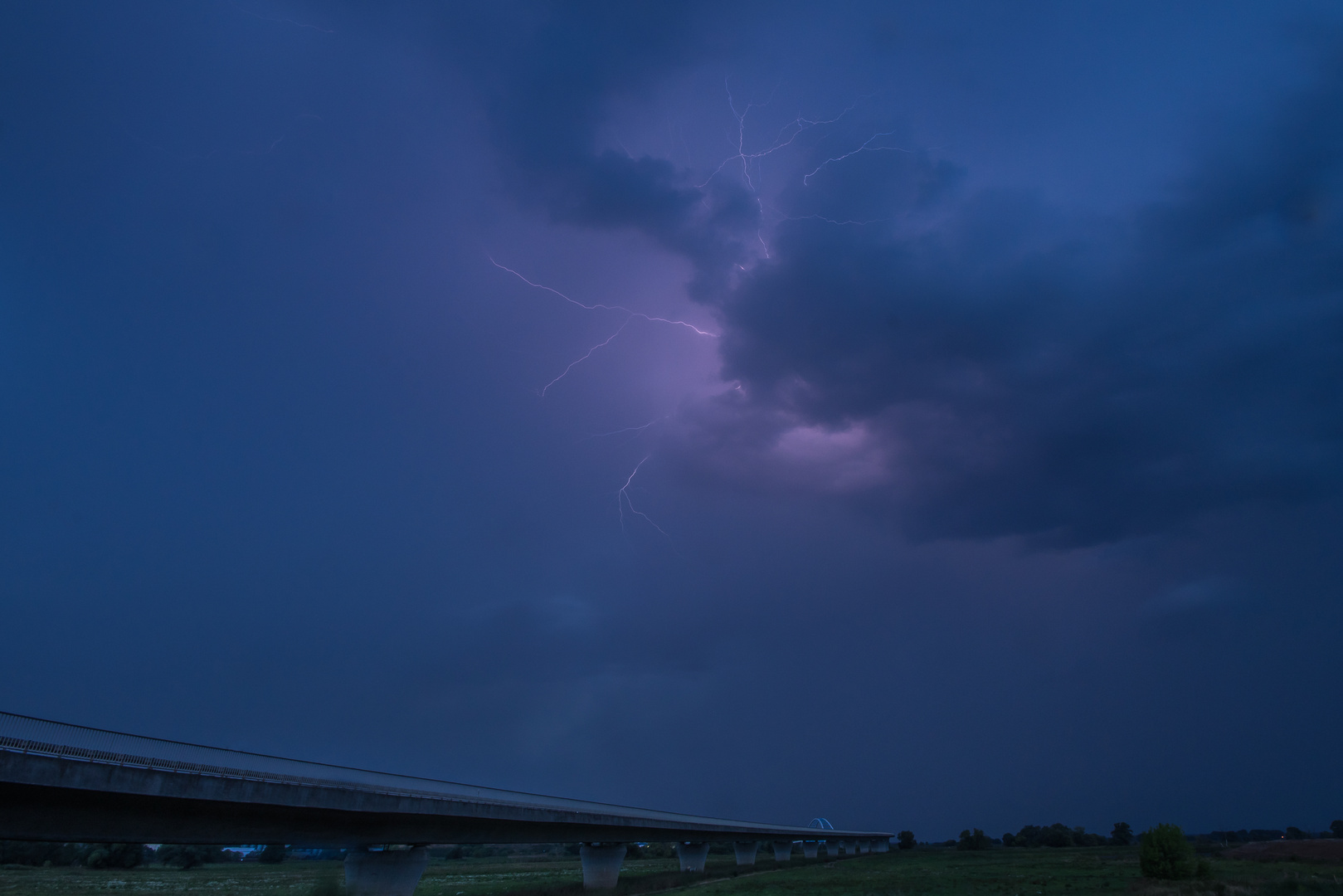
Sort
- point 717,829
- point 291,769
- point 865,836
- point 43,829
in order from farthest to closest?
→ 1. point 865,836
2. point 717,829
3. point 291,769
4. point 43,829

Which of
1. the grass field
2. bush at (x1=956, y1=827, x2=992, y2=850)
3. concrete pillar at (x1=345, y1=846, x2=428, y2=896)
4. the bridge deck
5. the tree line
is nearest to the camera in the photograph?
the bridge deck

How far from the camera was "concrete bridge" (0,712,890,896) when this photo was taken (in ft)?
48.8

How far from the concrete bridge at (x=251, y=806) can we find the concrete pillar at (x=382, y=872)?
0.03 m

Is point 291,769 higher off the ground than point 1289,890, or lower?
higher

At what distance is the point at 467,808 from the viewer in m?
26.9

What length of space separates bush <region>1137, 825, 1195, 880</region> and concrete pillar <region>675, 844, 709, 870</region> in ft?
130

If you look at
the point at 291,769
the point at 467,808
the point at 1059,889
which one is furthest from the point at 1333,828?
the point at 291,769

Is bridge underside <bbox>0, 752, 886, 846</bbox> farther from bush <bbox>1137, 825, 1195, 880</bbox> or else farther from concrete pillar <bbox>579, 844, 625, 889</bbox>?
bush <bbox>1137, 825, 1195, 880</bbox>

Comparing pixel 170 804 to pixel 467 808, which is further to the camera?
→ pixel 467 808

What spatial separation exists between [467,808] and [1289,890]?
32.3 m

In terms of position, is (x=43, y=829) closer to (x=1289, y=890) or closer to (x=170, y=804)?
(x=170, y=804)

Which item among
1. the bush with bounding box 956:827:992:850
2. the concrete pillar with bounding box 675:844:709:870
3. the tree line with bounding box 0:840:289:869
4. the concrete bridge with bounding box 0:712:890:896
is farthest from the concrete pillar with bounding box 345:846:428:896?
the bush with bounding box 956:827:992:850

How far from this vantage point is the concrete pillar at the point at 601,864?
41.0m

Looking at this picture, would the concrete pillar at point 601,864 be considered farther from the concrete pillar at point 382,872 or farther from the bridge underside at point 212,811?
the concrete pillar at point 382,872
